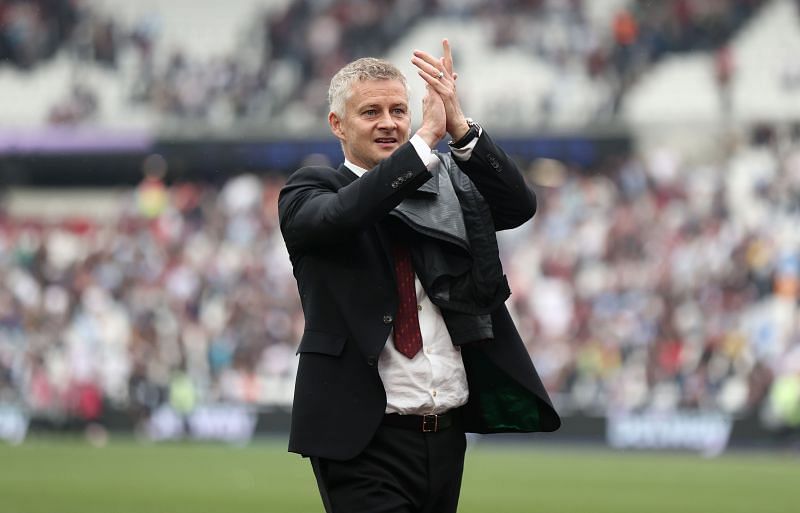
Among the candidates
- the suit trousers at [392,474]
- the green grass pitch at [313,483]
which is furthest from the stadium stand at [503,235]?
the suit trousers at [392,474]

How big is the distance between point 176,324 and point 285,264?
205cm

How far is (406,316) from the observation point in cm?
417

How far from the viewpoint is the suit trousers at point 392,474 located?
409 centimetres

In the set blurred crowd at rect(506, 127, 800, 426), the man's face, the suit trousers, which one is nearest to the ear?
the man's face

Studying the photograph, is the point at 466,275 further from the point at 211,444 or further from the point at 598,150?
the point at 598,150

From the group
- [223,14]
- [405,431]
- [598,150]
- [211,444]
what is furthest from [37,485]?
[223,14]

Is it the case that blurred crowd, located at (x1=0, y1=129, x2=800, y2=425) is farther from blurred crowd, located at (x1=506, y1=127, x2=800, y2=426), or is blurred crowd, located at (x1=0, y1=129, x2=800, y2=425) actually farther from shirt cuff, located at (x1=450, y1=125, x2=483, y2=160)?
shirt cuff, located at (x1=450, y1=125, x2=483, y2=160)

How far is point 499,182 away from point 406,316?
1.55 ft

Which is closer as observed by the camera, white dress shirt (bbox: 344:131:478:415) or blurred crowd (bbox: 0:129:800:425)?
white dress shirt (bbox: 344:131:478:415)

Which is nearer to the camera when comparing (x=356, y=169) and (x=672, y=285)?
(x=356, y=169)

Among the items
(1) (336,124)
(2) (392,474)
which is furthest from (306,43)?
(2) (392,474)

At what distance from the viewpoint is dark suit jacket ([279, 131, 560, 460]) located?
400 cm

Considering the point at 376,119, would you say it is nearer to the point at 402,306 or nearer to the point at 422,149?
the point at 422,149

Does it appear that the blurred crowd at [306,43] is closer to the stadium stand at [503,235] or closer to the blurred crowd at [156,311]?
the stadium stand at [503,235]
